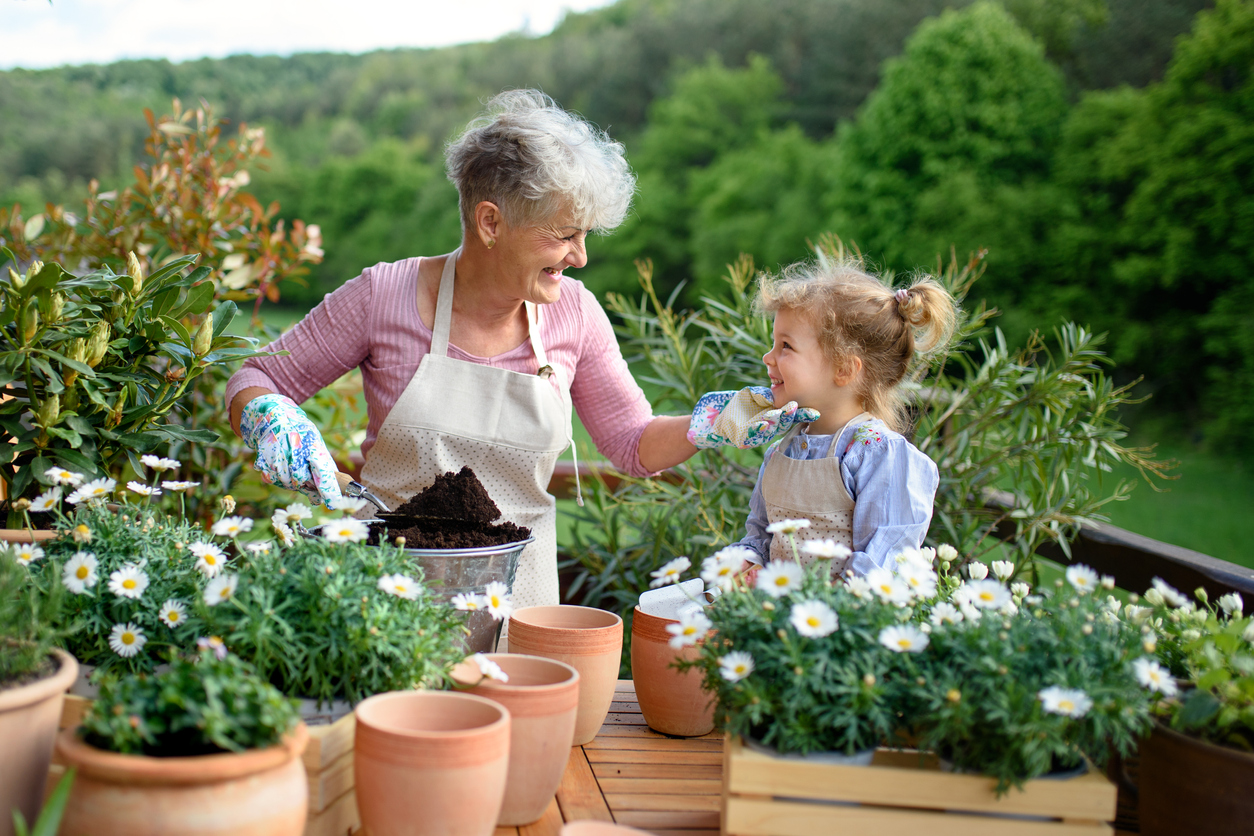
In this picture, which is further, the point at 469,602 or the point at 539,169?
the point at 539,169

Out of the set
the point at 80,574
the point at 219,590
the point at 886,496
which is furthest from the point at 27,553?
the point at 886,496

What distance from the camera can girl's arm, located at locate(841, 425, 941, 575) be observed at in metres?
1.42

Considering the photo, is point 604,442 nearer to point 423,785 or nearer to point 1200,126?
point 423,785

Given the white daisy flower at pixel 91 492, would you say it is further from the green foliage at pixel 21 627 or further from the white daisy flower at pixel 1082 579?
the white daisy flower at pixel 1082 579

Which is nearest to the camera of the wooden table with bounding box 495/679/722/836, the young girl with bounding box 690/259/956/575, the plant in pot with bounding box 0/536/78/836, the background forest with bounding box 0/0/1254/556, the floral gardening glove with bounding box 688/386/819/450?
the plant in pot with bounding box 0/536/78/836

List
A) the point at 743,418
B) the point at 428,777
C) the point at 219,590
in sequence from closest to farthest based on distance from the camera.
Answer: the point at 428,777
the point at 219,590
the point at 743,418

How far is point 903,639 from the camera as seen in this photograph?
98 cm

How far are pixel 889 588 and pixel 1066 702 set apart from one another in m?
0.22

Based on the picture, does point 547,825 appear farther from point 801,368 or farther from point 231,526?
point 801,368

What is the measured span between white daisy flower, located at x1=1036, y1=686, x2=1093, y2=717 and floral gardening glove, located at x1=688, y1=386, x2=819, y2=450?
0.75 meters

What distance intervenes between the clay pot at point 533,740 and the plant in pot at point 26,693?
439 millimetres

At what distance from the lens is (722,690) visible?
39.4 inches

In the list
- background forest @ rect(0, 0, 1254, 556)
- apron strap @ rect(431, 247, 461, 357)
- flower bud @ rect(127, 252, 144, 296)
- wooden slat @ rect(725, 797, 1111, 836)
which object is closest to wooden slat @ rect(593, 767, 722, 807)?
wooden slat @ rect(725, 797, 1111, 836)

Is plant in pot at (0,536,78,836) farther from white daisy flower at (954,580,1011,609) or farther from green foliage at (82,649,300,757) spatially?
white daisy flower at (954,580,1011,609)
